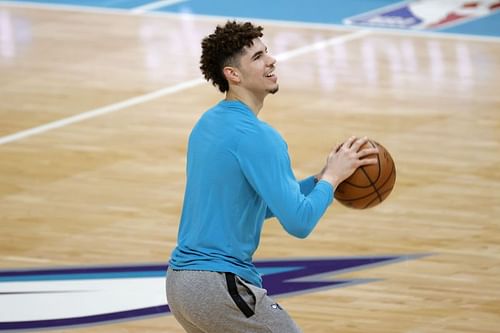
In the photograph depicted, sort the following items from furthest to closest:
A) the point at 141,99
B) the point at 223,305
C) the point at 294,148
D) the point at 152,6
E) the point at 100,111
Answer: the point at 152,6 → the point at 141,99 → the point at 100,111 → the point at 294,148 → the point at 223,305

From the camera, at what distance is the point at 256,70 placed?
501 centimetres

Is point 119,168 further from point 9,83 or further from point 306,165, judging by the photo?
point 9,83

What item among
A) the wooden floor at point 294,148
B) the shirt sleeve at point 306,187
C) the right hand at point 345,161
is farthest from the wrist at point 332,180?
the wooden floor at point 294,148

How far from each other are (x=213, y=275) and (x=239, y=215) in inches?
9.5

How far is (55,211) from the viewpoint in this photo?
8.95 meters

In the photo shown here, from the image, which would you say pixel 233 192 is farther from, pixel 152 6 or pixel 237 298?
pixel 152 6

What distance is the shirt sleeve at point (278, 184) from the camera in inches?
187

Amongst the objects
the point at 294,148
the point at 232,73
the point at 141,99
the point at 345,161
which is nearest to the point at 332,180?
the point at 345,161

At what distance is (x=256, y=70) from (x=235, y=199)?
0.50m

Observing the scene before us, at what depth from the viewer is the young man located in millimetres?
4801

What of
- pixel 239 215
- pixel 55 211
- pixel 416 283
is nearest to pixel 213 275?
pixel 239 215

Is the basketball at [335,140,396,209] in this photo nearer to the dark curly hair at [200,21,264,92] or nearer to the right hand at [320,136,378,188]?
the right hand at [320,136,378,188]

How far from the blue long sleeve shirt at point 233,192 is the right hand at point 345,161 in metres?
0.08

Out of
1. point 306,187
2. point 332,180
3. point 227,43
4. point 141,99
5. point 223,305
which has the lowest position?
point 141,99
